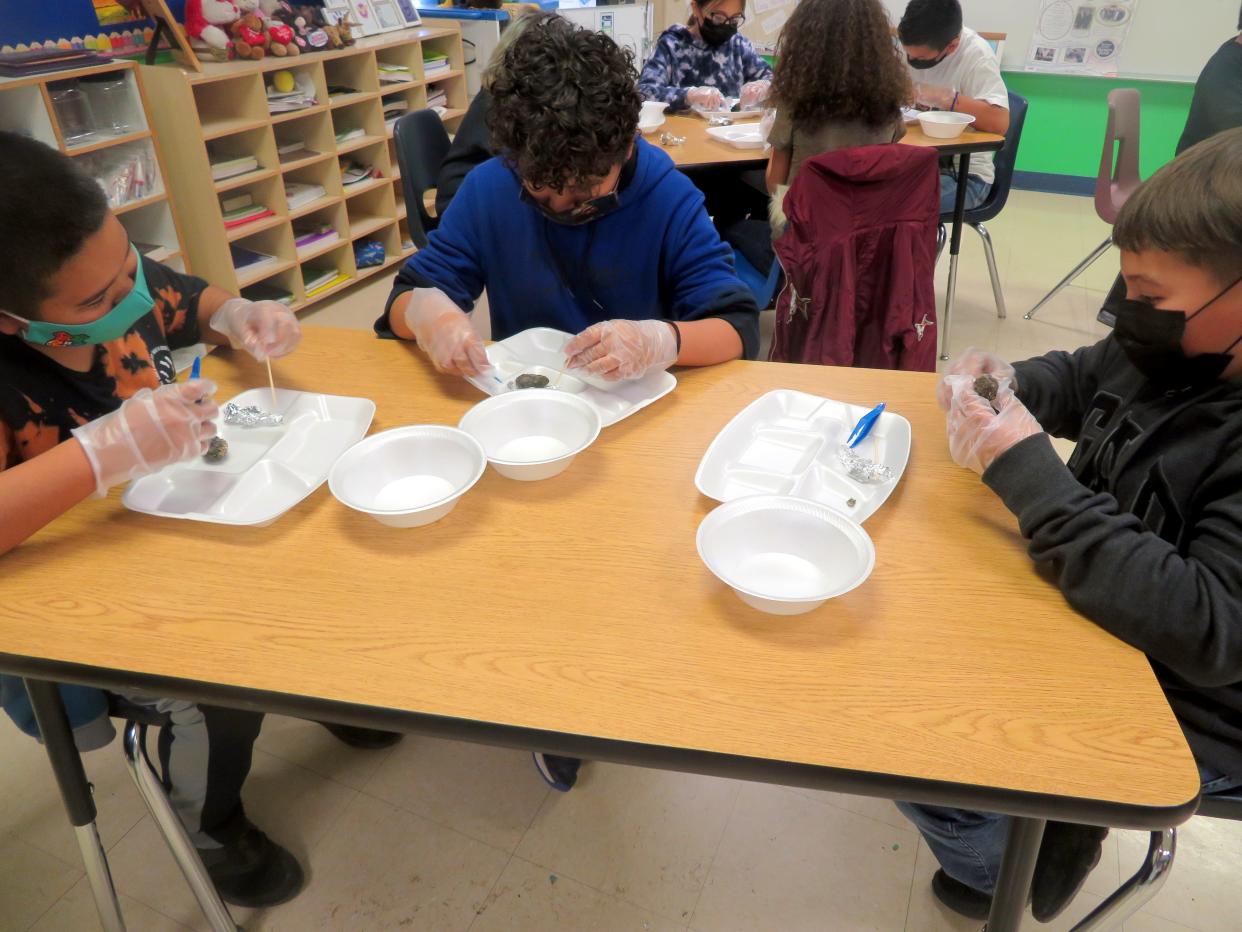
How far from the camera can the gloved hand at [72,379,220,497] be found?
0.92 meters

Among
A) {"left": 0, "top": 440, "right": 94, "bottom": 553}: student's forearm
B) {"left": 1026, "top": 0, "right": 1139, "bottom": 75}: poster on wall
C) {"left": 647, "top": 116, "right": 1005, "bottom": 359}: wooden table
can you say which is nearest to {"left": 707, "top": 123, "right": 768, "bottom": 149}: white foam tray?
{"left": 647, "top": 116, "right": 1005, "bottom": 359}: wooden table

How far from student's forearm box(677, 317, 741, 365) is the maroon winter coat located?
813 mm

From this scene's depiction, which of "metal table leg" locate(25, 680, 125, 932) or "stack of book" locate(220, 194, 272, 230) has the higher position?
"stack of book" locate(220, 194, 272, 230)

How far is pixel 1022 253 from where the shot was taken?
12.8ft

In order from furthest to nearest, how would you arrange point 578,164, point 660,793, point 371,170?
point 371,170
point 660,793
point 578,164

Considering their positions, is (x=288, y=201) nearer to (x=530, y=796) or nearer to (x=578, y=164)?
(x=578, y=164)

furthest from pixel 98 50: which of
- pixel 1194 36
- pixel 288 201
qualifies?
pixel 1194 36

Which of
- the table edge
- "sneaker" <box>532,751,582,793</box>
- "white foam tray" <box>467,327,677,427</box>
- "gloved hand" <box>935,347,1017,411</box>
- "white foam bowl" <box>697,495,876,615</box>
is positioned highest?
"gloved hand" <box>935,347,1017,411</box>

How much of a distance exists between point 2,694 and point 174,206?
2364mm

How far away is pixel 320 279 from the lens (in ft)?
11.5

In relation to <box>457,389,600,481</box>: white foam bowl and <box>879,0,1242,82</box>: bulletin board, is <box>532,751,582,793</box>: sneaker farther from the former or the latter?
<box>879,0,1242,82</box>: bulletin board

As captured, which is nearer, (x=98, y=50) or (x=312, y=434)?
(x=312, y=434)

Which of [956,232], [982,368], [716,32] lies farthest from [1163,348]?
[716,32]

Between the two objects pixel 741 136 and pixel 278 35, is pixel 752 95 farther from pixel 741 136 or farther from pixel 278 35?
pixel 278 35
